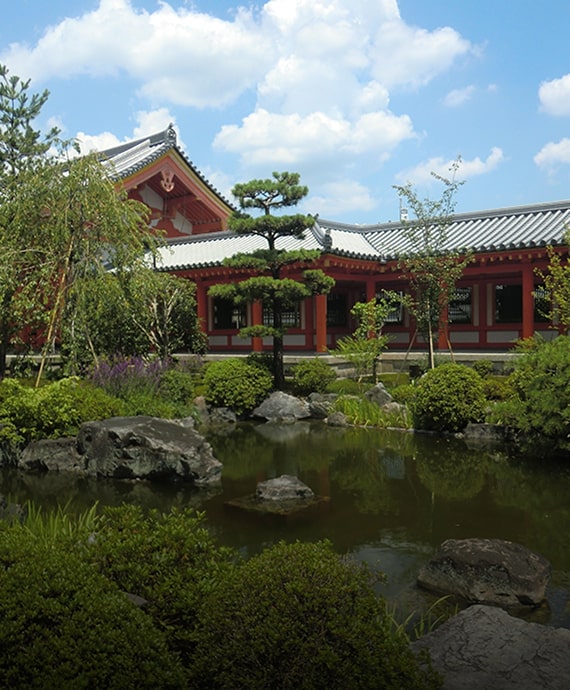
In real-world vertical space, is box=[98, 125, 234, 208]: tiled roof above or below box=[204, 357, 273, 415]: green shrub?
above

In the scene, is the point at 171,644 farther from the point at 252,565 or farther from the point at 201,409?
the point at 201,409

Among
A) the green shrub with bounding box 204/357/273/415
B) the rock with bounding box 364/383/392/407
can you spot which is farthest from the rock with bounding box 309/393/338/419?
the green shrub with bounding box 204/357/273/415

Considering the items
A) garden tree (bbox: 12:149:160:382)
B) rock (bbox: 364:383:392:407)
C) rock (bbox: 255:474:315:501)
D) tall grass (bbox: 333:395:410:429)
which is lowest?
rock (bbox: 255:474:315:501)

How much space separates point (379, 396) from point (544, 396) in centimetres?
490

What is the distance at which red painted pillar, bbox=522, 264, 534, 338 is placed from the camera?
17453 mm

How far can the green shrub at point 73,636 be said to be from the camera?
2.60 m

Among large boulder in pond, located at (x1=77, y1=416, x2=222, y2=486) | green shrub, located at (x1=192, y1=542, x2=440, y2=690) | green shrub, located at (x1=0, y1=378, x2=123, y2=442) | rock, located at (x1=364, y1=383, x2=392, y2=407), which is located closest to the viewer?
green shrub, located at (x1=192, y1=542, x2=440, y2=690)

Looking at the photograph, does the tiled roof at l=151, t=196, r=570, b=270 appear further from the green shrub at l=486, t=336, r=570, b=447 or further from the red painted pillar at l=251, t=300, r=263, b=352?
the green shrub at l=486, t=336, r=570, b=447

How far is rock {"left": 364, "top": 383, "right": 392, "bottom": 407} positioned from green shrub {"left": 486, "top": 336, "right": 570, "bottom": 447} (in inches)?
138

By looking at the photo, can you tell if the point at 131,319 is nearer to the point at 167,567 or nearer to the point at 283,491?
the point at 283,491

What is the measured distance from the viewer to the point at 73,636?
2.73 metres

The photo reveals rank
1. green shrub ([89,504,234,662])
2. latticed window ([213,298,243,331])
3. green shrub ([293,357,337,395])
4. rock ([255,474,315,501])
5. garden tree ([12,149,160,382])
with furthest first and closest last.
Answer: latticed window ([213,298,243,331]), green shrub ([293,357,337,395]), garden tree ([12,149,160,382]), rock ([255,474,315,501]), green shrub ([89,504,234,662])

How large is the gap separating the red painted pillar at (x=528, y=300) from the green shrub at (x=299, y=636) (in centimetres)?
1596

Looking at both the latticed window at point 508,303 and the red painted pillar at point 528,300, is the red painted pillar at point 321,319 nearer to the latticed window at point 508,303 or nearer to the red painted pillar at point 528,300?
the red painted pillar at point 528,300
